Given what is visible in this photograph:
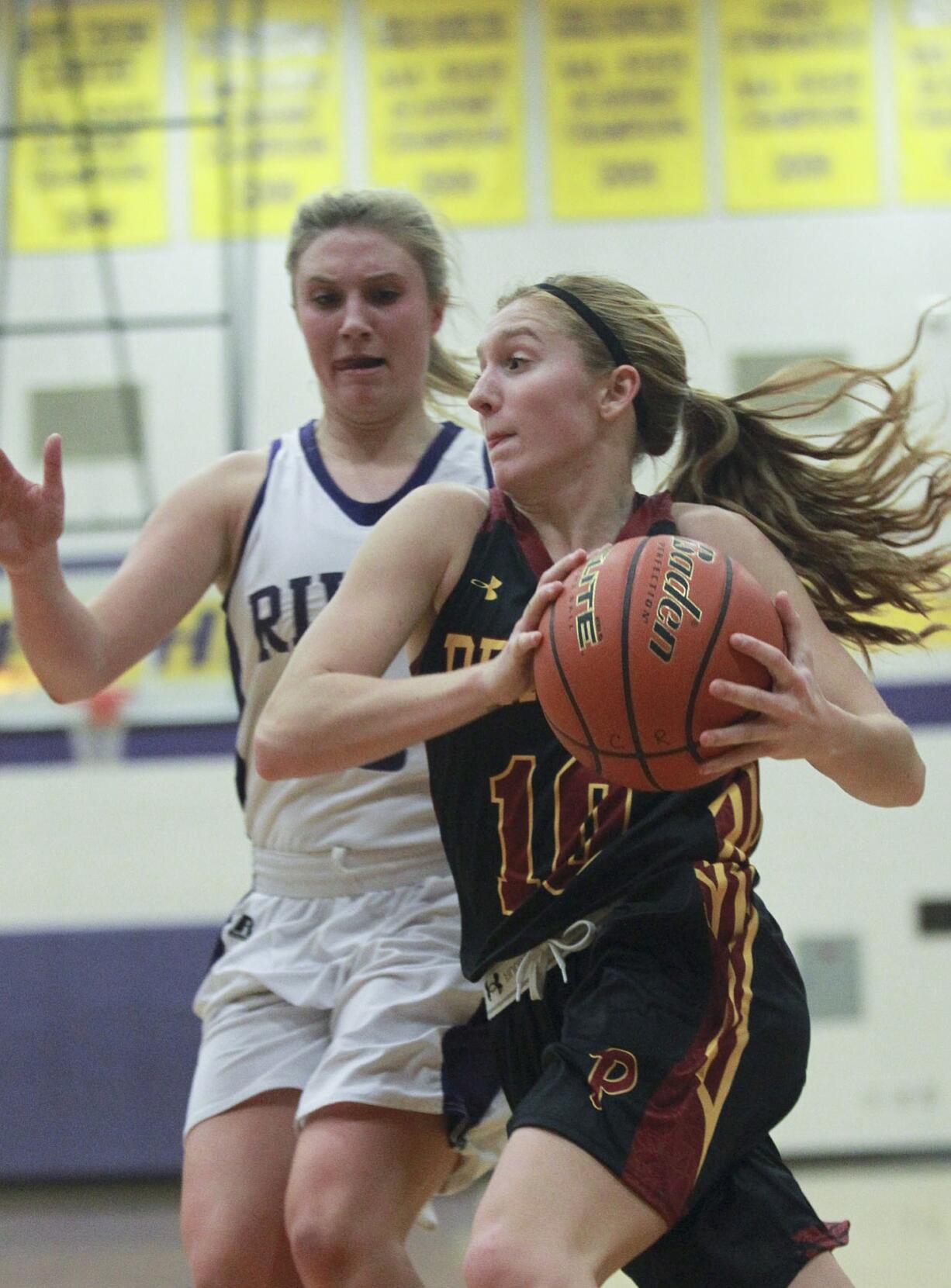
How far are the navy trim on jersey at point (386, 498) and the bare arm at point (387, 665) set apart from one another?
414 mm

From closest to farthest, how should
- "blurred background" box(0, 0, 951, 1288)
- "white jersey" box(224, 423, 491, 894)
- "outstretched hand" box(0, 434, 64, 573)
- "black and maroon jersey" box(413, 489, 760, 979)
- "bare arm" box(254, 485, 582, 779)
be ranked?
"bare arm" box(254, 485, 582, 779) < "black and maroon jersey" box(413, 489, 760, 979) < "outstretched hand" box(0, 434, 64, 573) < "white jersey" box(224, 423, 491, 894) < "blurred background" box(0, 0, 951, 1288)

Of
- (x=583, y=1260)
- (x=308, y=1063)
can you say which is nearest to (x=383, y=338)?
(x=308, y=1063)

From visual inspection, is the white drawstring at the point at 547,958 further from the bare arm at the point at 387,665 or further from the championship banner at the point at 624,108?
the championship banner at the point at 624,108

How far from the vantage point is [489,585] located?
6.95ft

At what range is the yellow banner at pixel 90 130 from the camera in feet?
17.4

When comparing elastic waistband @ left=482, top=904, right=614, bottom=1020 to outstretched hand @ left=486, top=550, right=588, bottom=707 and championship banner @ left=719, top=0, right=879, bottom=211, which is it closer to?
outstretched hand @ left=486, top=550, right=588, bottom=707

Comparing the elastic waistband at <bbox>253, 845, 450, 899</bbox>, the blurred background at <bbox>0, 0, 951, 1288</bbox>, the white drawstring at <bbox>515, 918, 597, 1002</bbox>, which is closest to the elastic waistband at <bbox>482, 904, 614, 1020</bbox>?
the white drawstring at <bbox>515, 918, 597, 1002</bbox>

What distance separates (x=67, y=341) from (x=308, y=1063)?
344 centimetres

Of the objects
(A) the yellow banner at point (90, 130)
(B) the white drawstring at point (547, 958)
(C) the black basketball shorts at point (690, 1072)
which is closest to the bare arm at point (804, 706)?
(C) the black basketball shorts at point (690, 1072)

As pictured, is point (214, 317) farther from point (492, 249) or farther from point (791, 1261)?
point (791, 1261)

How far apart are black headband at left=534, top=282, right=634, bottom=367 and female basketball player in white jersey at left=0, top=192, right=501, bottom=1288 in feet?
1.48

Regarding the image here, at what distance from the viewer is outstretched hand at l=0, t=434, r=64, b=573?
2369 mm

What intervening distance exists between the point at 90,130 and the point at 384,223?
3.06 metres

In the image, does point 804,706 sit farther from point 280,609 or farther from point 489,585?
point 280,609
